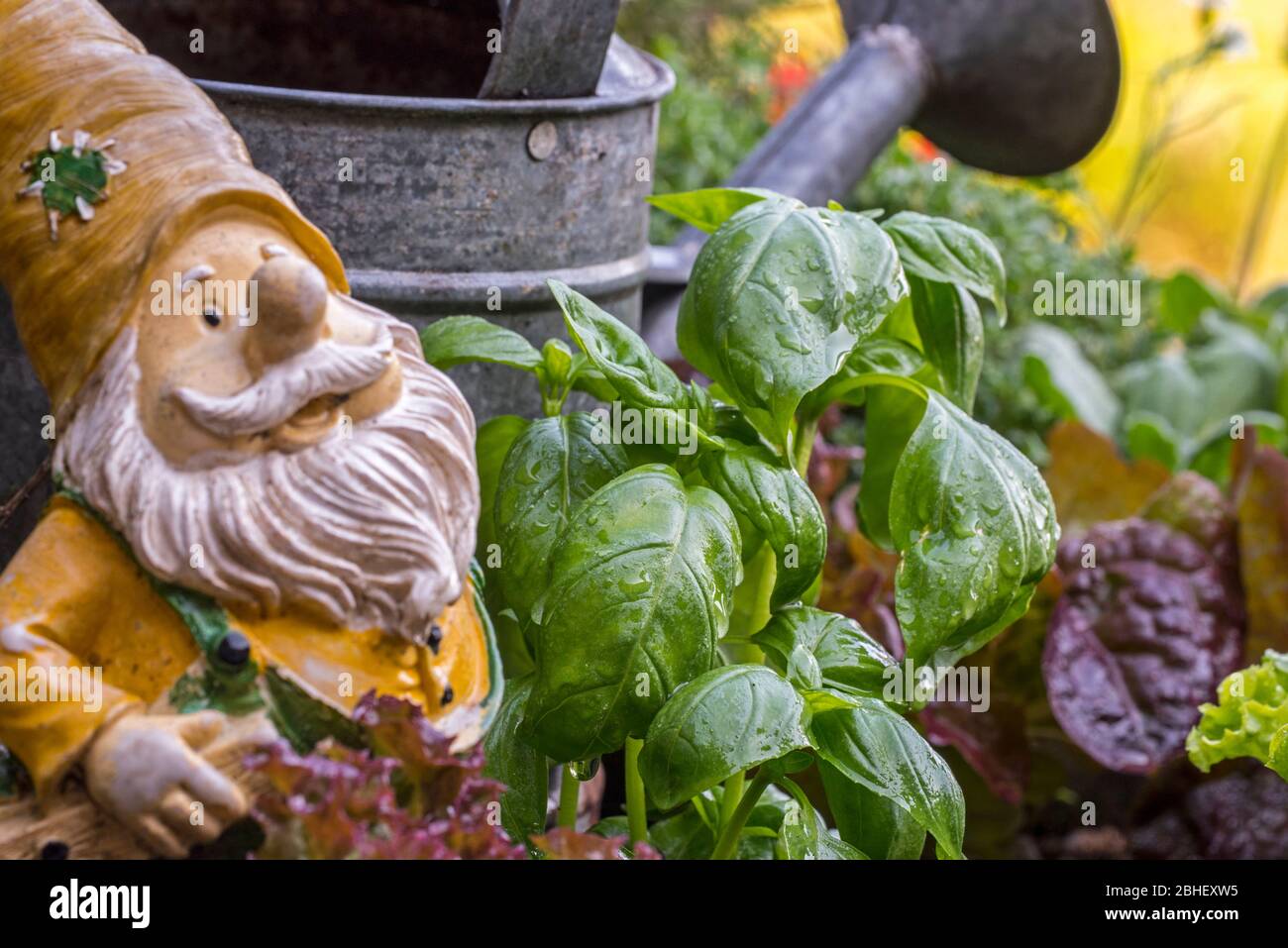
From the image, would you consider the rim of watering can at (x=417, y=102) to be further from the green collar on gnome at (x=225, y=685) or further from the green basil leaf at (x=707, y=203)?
the green collar on gnome at (x=225, y=685)

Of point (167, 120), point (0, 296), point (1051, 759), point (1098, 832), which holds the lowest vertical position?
point (1098, 832)

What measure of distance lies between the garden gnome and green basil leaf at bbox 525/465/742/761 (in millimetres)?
60

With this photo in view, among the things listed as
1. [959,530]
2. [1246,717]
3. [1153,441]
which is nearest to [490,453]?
[959,530]

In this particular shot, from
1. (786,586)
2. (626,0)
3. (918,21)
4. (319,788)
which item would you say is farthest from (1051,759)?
(626,0)

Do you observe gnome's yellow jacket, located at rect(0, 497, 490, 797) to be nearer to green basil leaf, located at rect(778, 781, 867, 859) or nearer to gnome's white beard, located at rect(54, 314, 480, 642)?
gnome's white beard, located at rect(54, 314, 480, 642)

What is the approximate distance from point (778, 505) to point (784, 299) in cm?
14

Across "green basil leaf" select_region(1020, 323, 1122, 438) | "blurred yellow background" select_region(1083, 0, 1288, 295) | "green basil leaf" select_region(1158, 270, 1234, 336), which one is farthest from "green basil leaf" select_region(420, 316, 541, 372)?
"blurred yellow background" select_region(1083, 0, 1288, 295)

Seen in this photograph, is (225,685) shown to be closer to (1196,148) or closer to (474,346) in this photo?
(474,346)

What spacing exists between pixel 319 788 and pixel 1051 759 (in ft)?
4.03

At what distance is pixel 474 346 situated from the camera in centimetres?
112

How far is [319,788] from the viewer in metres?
0.80

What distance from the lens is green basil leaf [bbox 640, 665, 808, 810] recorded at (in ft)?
2.95

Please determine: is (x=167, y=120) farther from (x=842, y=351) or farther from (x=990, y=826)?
(x=990, y=826)

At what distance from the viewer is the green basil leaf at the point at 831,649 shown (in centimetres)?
104
